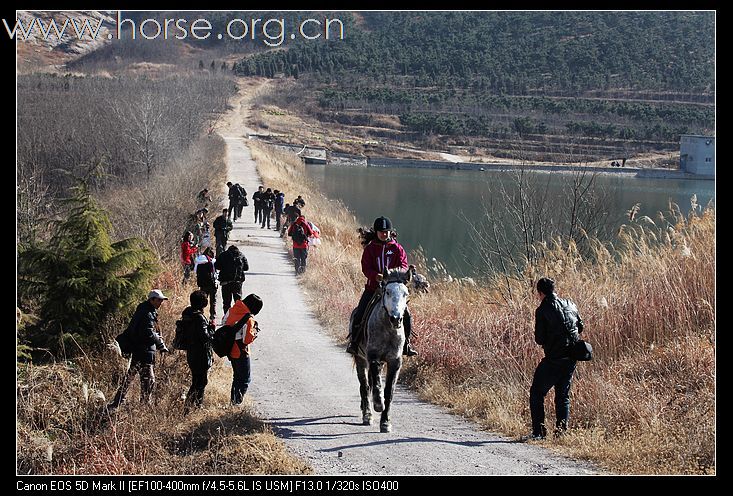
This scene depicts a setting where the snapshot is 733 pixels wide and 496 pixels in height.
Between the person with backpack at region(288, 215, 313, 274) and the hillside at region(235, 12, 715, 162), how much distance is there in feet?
213

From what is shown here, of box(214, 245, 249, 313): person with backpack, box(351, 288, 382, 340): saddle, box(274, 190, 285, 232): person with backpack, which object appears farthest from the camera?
box(274, 190, 285, 232): person with backpack

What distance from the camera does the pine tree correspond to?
1273cm

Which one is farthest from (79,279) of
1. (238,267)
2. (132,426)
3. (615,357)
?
(615,357)

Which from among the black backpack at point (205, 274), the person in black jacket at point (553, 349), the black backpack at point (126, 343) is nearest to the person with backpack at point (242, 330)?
the black backpack at point (126, 343)

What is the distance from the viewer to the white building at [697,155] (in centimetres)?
8281

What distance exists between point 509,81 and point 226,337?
124 m

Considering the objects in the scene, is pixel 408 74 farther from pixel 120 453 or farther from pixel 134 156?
pixel 120 453

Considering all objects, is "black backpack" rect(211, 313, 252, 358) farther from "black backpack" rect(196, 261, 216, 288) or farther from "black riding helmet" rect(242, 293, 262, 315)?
"black backpack" rect(196, 261, 216, 288)

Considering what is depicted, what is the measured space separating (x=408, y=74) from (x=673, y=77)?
130ft

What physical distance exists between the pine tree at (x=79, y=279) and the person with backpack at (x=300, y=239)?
356 inches

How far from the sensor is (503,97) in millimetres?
121250

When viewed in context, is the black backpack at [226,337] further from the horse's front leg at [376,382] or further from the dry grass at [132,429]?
the horse's front leg at [376,382]

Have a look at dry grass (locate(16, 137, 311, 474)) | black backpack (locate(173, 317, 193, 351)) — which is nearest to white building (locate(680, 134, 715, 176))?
dry grass (locate(16, 137, 311, 474))

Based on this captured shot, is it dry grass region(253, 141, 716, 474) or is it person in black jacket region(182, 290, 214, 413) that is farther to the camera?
person in black jacket region(182, 290, 214, 413)
